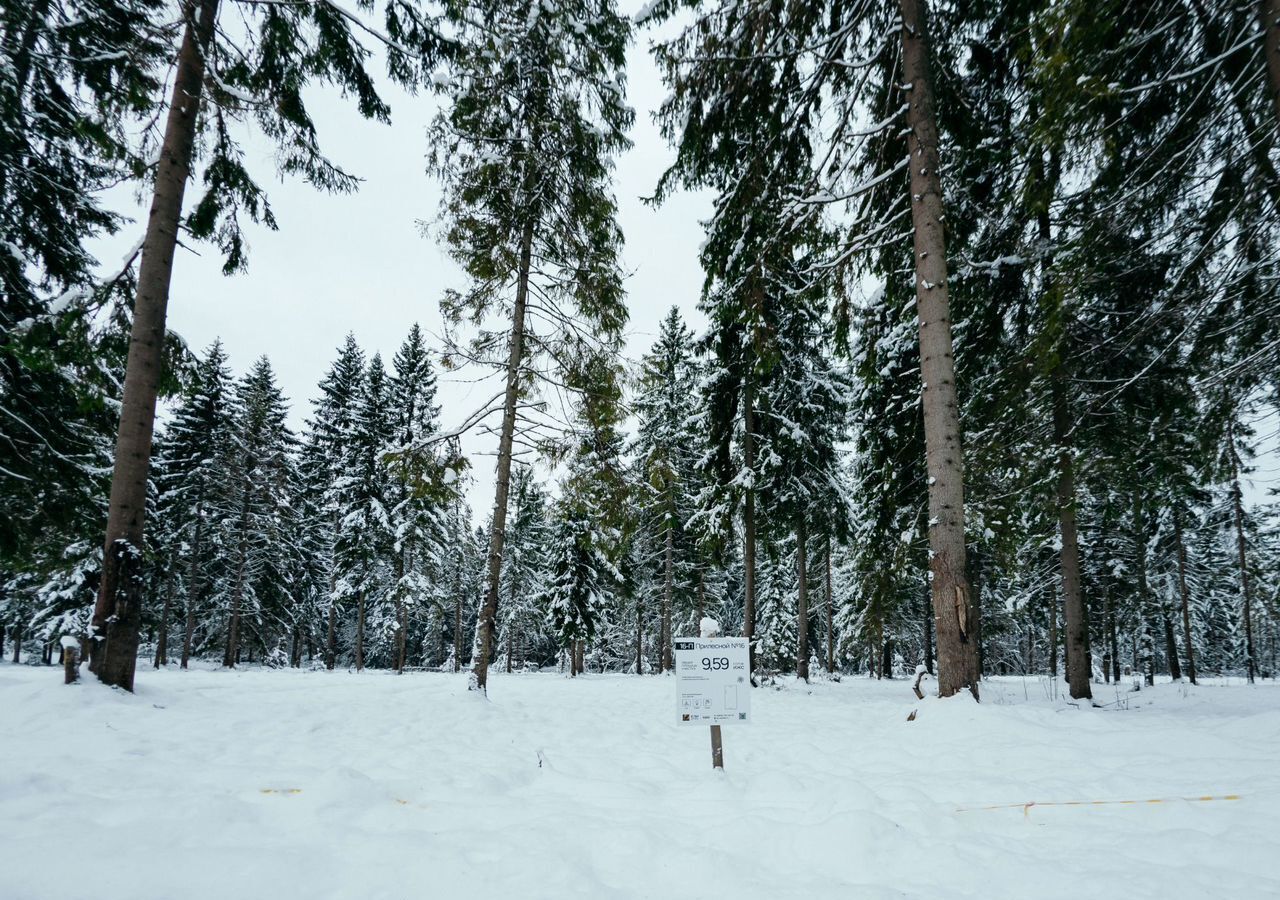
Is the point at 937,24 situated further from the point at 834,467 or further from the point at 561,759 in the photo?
the point at 834,467

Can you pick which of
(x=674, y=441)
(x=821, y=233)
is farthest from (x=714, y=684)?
(x=674, y=441)

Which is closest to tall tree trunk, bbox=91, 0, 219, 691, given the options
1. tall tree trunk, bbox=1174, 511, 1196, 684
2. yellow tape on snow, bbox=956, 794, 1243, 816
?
yellow tape on snow, bbox=956, 794, 1243, 816

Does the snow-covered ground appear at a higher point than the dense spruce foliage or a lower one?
lower

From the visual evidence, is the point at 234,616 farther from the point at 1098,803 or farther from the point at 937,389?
the point at 1098,803

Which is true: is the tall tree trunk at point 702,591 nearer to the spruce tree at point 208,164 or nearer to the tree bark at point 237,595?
the tree bark at point 237,595

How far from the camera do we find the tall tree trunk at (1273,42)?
15.6ft

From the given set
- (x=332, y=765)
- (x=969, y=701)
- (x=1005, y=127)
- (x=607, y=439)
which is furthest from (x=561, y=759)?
(x=1005, y=127)

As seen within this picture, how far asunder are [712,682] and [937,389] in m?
3.98

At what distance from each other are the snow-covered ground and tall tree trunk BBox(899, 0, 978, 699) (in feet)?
2.05

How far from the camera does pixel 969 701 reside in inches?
218

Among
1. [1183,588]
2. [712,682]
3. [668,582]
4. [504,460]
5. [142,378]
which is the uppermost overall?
[142,378]

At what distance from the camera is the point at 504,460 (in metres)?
10.0

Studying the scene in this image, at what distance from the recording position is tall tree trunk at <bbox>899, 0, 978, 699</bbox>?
5828 mm

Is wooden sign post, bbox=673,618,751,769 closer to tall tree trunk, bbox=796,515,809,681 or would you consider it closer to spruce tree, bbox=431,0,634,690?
spruce tree, bbox=431,0,634,690
